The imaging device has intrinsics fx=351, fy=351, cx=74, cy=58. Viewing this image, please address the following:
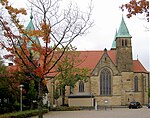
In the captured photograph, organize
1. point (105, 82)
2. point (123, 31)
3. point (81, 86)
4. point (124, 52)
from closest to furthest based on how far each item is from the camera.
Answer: point (105, 82) → point (81, 86) → point (124, 52) → point (123, 31)

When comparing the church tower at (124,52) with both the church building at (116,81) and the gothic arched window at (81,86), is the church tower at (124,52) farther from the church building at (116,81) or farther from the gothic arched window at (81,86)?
the gothic arched window at (81,86)

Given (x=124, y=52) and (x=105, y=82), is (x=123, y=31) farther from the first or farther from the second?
(x=105, y=82)

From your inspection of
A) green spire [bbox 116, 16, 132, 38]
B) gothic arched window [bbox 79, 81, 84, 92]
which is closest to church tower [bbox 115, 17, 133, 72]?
green spire [bbox 116, 16, 132, 38]

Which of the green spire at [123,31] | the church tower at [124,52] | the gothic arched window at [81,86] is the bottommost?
the gothic arched window at [81,86]

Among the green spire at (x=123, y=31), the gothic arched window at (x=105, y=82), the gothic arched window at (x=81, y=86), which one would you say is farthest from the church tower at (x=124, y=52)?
the gothic arched window at (x=81, y=86)

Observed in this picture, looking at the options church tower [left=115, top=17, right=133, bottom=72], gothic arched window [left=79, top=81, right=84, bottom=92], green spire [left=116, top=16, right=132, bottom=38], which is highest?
green spire [left=116, top=16, right=132, bottom=38]

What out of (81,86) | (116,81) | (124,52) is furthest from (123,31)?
→ (81,86)

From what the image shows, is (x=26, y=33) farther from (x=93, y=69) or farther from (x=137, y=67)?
(x=137, y=67)

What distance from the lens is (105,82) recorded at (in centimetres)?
7444

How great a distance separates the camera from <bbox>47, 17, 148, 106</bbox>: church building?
7362 cm

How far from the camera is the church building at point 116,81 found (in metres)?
73.6

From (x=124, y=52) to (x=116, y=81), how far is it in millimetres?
7253

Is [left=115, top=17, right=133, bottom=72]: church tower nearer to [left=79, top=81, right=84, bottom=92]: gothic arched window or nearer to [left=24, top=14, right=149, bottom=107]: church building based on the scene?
[left=24, top=14, right=149, bottom=107]: church building

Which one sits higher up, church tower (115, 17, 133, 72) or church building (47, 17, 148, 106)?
church tower (115, 17, 133, 72)
